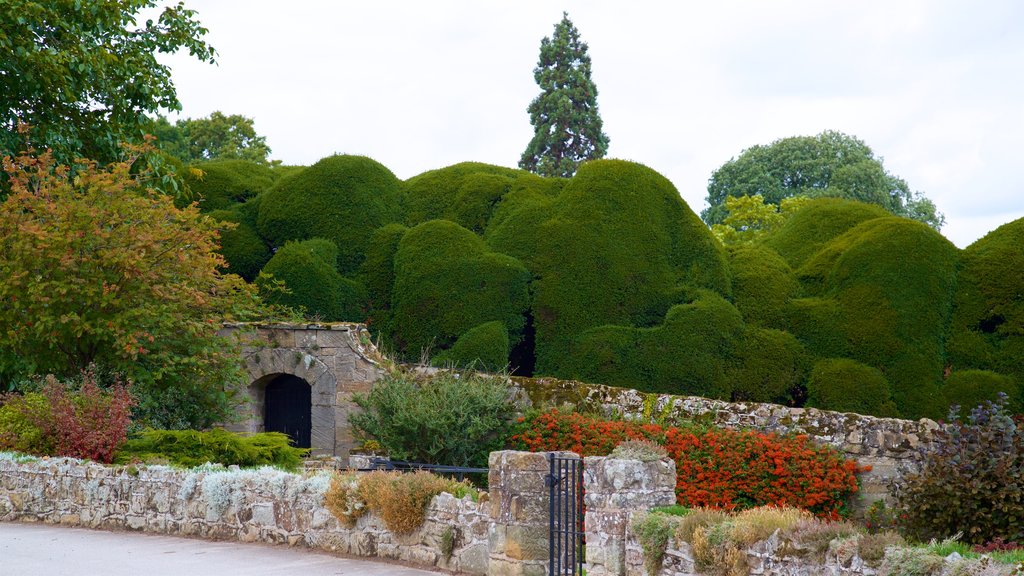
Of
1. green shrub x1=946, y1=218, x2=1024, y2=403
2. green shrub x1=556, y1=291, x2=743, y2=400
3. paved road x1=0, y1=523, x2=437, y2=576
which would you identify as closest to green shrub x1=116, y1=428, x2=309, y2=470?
paved road x1=0, y1=523, x2=437, y2=576

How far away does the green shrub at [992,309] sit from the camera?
19281mm

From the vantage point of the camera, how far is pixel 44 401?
1537cm

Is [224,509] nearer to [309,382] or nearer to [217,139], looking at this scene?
[309,382]

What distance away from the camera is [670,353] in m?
19.5

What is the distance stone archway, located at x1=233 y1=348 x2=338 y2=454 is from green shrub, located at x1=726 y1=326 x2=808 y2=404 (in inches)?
299

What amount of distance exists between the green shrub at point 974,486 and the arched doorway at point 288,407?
1218 centimetres

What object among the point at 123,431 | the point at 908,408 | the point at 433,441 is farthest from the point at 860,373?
the point at 123,431

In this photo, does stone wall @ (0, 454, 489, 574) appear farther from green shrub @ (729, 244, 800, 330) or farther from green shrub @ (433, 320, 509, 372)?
green shrub @ (729, 244, 800, 330)

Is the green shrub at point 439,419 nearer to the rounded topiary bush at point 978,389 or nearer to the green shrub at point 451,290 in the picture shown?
the green shrub at point 451,290

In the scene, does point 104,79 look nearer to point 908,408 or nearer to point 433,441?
point 433,441

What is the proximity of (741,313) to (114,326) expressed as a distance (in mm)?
11854

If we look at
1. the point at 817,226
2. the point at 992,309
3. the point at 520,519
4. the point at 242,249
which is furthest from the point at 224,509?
the point at 817,226

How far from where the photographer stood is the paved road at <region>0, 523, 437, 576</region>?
10.0 meters

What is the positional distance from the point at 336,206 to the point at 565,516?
1543 centimetres
